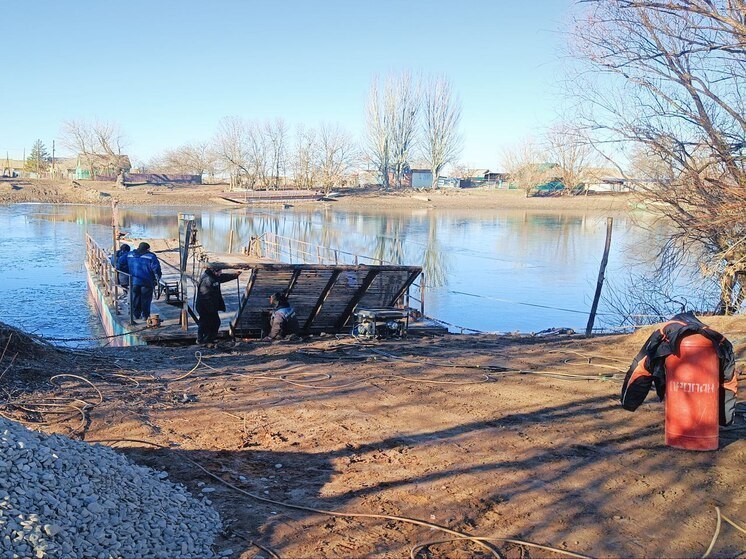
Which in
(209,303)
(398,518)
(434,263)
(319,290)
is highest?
(319,290)

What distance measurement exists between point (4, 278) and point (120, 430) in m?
20.5

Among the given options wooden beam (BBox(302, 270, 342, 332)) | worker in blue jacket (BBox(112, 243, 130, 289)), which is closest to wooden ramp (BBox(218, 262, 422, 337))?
wooden beam (BBox(302, 270, 342, 332))

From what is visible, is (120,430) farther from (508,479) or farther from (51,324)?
(51,324)

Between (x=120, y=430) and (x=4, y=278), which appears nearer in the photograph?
(x=120, y=430)

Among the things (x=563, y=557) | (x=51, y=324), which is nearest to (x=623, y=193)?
(x=563, y=557)

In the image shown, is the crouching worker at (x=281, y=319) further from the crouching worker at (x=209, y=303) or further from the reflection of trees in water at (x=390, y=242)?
the reflection of trees in water at (x=390, y=242)

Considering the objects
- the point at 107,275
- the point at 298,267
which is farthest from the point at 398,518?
the point at 107,275

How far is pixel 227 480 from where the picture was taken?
5.47 m

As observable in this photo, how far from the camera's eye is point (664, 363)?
5.94 metres

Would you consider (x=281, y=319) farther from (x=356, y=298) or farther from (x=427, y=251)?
(x=427, y=251)

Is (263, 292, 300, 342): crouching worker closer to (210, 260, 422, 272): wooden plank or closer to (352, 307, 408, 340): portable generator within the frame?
(210, 260, 422, 272): wooden plank

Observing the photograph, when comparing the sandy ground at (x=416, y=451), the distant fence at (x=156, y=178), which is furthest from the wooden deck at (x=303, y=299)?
the distant fence at (x=156, y=178)

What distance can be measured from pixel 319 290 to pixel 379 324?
54.6 inches

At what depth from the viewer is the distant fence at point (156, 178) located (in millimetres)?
78375
